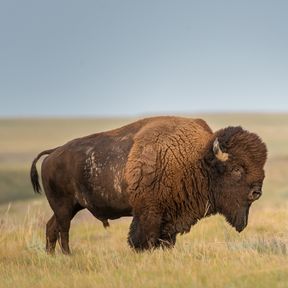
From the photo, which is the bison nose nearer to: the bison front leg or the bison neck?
the bison neck

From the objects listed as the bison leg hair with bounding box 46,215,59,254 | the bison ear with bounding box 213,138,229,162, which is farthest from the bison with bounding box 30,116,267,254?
the bison leg hair with bounding box 46,215,59,254

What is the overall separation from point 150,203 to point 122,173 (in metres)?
0.58

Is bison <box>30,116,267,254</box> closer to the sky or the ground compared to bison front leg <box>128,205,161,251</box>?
closer to the sky

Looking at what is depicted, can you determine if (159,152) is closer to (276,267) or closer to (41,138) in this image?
(276,267)

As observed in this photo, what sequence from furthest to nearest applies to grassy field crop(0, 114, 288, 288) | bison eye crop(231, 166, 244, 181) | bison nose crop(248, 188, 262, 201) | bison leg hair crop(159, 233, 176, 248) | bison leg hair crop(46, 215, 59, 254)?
bison leg hair crop(46, 215, 59, 254), bison leg hair crop(159, 233, 176, 248), bison eye crop(231, 166, 244, 181), bison nose crop(248, 188, 262, 201), grassy field crop(0, 114, 288, 288)

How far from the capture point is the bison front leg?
9.12 meters

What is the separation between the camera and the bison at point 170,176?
912cm

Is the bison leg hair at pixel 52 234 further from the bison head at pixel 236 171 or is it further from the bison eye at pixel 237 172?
the bison eye at pixel 237 172

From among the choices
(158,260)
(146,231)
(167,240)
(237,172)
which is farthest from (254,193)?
(158,260)

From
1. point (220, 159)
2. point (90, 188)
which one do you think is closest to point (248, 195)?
point (220, 159)

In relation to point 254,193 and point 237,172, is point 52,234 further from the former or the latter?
point 254,193

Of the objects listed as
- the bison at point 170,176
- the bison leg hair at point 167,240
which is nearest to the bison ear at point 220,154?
the bison at point 170,176

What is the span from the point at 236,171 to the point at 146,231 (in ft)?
4.42

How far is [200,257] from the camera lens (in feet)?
27.9
